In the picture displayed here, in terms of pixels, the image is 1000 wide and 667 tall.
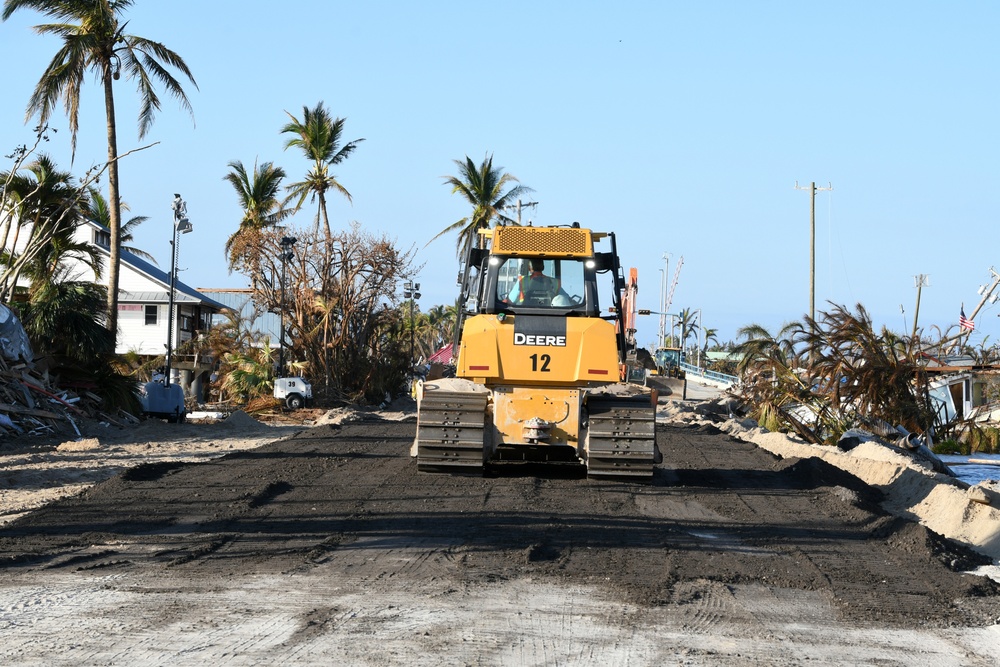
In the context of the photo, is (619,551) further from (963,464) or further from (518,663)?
(963,464)

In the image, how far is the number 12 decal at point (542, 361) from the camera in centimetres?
1341

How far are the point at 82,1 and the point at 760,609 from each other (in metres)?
27.5

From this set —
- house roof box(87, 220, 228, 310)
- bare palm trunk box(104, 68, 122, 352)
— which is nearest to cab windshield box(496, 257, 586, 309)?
bare palm trunk box(104, 68, 122, 352)

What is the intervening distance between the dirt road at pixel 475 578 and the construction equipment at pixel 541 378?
0.57 m

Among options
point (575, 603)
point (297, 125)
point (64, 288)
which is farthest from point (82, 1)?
point (575, 603)

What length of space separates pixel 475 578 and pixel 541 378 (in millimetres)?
5885

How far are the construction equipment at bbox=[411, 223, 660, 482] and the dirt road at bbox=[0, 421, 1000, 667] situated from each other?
0.57 m

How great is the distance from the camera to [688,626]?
650 centimetres

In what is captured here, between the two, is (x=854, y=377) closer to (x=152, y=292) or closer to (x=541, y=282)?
(x=541, y=282)

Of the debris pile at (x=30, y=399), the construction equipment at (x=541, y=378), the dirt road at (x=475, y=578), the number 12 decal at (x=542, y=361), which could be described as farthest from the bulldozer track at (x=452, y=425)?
the debris pile at (x=30, y=399)

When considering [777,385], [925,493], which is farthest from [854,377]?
[925,493]

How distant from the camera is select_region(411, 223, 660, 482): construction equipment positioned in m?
13.1

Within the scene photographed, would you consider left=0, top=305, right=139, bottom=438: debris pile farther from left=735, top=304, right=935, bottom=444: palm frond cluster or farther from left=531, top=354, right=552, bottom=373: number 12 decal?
left=735, top=304, right=935, bottom=444: palm frond cluster

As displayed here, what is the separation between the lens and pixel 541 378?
1341cm
